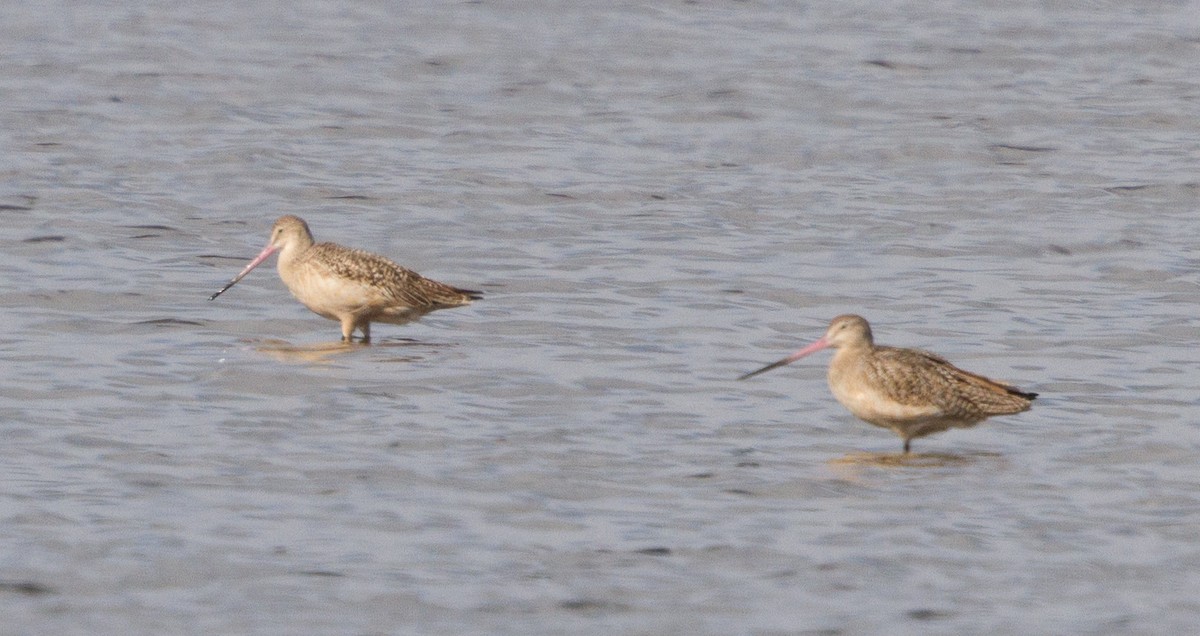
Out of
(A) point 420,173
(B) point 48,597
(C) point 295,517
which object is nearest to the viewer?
(B) point 48,597

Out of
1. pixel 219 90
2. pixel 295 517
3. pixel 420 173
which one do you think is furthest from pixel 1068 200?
pixel 295 517

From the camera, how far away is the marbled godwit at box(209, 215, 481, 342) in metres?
15.0

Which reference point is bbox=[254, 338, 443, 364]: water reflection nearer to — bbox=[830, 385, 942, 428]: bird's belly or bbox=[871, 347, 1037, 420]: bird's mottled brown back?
bbox=[830, 385, 942, 428]: bird's belly

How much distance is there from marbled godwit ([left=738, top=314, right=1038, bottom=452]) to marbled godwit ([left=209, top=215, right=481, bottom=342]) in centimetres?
365

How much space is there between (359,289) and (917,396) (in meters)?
4.28

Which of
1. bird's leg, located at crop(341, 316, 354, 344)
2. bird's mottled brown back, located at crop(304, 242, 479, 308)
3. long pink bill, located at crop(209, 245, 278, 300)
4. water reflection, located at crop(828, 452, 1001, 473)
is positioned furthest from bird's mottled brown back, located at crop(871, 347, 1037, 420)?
long pink bill, located at crop(209, 245, 278, 300)

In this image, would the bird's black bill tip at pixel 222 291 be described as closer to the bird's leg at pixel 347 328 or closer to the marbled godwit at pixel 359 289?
the marbled godwit at pixel 359 289

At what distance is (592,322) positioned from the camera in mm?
15148

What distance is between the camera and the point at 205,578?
30.3 ft

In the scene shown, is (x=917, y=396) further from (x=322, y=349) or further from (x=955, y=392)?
(x=322, y=349)

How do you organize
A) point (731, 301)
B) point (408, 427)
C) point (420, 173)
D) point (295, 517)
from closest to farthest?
point (295, 517) → point (408, 427) → point (731, 301) → point (420, 173)

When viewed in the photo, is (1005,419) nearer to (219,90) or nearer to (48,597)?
(48,597)

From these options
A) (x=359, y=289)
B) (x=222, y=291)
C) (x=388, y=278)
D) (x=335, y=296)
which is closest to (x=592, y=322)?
(x=388, y=278)

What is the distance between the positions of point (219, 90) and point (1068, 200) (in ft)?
31.2
